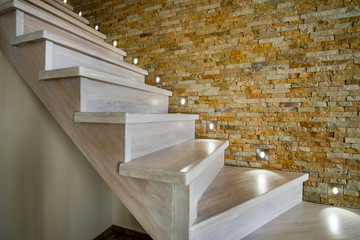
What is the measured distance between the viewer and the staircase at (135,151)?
0.82m

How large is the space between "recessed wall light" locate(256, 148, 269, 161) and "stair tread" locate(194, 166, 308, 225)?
0.33 ft

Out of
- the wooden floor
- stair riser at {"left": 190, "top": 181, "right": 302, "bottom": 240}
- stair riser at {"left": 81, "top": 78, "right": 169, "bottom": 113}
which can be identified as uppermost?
stair riser at {"left": 81, "top": 78, "right": 169, "bottom": 113}

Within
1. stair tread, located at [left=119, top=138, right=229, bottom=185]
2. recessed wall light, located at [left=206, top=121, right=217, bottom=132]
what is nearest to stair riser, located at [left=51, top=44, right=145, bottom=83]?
stair tread, located at [left=119, top=138, right=229, bottom=185]

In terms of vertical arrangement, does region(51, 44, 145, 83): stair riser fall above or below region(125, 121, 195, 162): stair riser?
above

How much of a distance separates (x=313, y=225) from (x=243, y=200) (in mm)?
529

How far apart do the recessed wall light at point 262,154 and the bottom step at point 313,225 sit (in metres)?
0.41

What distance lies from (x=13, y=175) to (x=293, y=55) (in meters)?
2.28

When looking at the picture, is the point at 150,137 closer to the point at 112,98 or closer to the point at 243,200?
the point at 112,98

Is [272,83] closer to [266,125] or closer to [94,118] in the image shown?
[266,125]

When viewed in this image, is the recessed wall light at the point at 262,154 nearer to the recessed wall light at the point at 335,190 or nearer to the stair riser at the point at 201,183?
the stair riser at the point at 201,183

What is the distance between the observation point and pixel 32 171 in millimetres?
1417

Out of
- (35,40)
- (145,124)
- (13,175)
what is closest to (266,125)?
(145,124)

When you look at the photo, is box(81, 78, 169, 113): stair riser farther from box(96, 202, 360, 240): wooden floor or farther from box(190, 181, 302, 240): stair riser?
box(96, 202, 360, 240): wooden floor

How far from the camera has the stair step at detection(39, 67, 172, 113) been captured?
38.3 inches
